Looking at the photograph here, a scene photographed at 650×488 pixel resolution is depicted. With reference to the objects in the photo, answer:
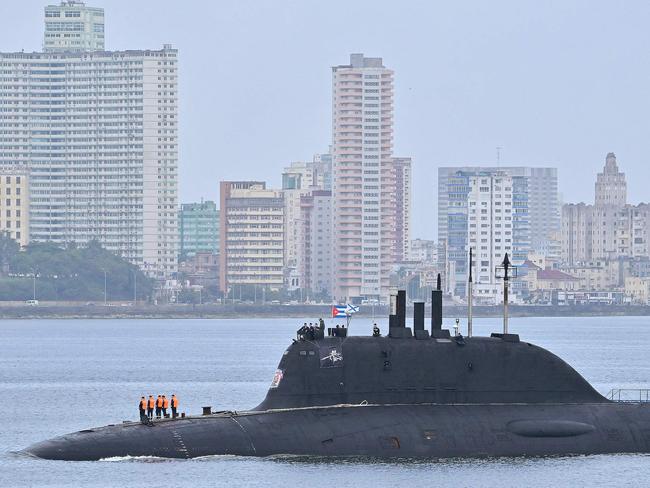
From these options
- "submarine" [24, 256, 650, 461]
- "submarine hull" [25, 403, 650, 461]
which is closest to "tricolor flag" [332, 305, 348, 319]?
"submarine" [24, 256, 650, 461]

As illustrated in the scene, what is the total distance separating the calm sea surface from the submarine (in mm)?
408

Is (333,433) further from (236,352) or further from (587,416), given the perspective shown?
(236,352)

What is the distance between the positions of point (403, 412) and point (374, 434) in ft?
4.21

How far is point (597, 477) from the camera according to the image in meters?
44.2

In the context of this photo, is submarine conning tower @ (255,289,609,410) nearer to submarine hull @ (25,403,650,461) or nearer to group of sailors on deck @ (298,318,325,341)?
group of sailors on deck @ (298,318,325,341)

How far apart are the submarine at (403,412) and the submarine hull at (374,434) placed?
27 mm

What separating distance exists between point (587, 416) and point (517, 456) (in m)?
2.35

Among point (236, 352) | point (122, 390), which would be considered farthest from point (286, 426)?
point (236, 352)

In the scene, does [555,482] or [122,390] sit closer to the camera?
[555,482]

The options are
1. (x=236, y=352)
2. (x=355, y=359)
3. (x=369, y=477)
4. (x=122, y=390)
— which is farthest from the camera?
(x=236, y=352)

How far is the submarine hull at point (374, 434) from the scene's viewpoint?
43812 millimetres

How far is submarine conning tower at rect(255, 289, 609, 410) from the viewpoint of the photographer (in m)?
45.0

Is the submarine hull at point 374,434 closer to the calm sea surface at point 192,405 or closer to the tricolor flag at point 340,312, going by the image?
the calm sea surface at point 192,405

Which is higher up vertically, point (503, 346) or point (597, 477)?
point (503, 346)
